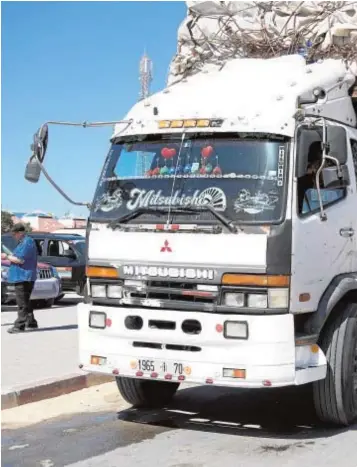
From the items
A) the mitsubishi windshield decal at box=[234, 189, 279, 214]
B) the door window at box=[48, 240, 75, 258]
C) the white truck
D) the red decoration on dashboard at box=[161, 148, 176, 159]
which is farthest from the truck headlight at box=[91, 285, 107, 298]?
the door window at box=[48, 240, 75, 258]

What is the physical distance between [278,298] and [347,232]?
121 centimetres

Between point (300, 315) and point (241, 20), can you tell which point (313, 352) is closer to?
point (300, 315)

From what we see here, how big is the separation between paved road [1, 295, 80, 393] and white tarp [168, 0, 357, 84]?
3552 millimetres

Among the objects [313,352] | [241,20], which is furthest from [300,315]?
[241,20]

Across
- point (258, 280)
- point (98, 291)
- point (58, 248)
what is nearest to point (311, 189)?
point (258, 280)

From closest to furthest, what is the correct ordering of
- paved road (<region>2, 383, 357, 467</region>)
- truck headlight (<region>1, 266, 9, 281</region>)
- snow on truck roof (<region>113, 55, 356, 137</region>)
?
paved road (<region>2, 383, 357, 467</region>) < snow on truck roof (<region>113, 55, 356, 137</region>) < truck headlight (<region>1, 266, 9, 281</region>)

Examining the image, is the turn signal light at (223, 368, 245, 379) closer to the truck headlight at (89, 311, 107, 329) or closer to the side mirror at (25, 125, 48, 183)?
the truck headlight at (89, 311, 107, 329)

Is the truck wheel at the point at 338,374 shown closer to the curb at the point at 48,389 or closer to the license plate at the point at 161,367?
→ the license plate at the point at 161,367

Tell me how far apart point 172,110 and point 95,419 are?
292 centimetres

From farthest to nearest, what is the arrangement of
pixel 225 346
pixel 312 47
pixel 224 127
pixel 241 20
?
pixel 241 20, pixel 312 47, pixel 224 127, pixel 225 346

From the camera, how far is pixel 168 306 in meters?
6.22

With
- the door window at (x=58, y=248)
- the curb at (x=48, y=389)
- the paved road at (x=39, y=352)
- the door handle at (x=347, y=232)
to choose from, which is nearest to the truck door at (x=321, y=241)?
the door handle at (x=347, y=232)

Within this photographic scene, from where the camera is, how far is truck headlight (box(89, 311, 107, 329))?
6.51 meters

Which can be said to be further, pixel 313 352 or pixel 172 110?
pixel 172 110
